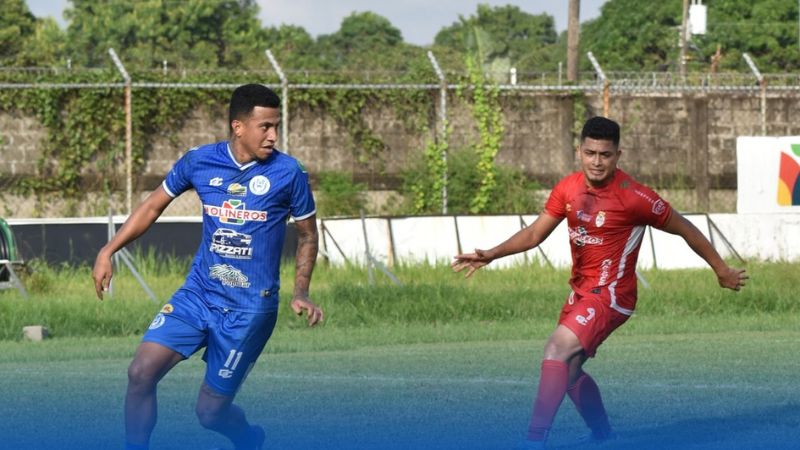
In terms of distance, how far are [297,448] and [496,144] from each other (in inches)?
635

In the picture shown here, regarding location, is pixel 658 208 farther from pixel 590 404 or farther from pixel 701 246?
pixel 590 404

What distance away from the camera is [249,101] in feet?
24.1

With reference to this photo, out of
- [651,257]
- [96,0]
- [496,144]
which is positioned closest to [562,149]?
[496,144]

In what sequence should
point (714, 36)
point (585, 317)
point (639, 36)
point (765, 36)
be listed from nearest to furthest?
1. point (585, 317)
2. point (765, 36)
3. point (714, 36)
4. point (639, 36)

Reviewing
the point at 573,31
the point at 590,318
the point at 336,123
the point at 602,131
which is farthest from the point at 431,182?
the point at 590,318

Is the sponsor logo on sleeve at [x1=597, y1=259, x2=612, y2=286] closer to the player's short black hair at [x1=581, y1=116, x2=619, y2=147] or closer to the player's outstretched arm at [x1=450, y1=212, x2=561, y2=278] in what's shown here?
the player's outstretched arm at [x1=450, y1=212, x2=561, y2=278]

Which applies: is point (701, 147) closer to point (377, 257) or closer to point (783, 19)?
point (377, 257)

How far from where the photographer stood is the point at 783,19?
71688mm

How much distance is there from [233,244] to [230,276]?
0.55 ft

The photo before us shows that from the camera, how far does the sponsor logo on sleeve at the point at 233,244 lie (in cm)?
727

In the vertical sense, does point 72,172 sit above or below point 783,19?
below

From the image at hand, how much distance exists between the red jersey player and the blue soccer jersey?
1589mm

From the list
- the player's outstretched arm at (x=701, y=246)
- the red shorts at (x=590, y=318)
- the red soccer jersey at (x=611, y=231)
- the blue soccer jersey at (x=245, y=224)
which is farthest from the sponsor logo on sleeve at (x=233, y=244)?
the player's outstretched arm at (x=701, y=246)

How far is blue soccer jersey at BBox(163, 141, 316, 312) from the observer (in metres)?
7.27
